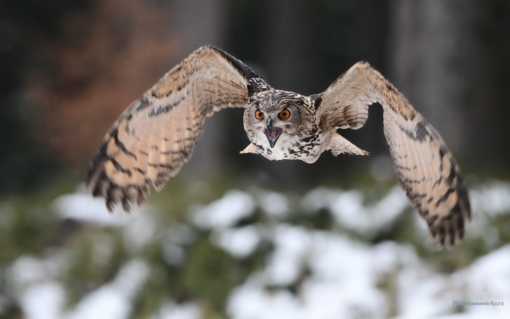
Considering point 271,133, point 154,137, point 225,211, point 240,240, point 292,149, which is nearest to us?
point 271,133

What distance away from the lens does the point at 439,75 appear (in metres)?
7.72

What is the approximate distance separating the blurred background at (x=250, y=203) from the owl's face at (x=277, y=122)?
209 cm

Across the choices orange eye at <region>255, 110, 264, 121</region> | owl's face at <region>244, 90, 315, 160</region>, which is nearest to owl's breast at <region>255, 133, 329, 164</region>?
owl's face at <region>244, 90, 315, 160</region>

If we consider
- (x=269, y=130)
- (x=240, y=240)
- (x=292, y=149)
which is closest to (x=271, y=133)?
(x=269, y=130)

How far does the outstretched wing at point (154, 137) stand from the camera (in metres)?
3.37

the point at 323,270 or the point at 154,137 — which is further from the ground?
the point at 323,270

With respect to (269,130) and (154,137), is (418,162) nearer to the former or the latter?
(269,130)

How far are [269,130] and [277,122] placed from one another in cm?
9

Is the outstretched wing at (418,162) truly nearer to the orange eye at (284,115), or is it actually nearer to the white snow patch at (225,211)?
the orange eye at (284,115)

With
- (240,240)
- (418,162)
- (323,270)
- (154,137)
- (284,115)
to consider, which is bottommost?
(418,162)

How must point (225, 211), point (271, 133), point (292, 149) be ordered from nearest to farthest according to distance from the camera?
point (271, 133) < point (292, 149) < point (225, 211)

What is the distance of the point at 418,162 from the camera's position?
118 inches

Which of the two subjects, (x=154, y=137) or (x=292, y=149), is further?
(x=154, y=137)

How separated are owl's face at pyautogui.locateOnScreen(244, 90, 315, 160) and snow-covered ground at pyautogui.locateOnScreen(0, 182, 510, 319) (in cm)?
214
